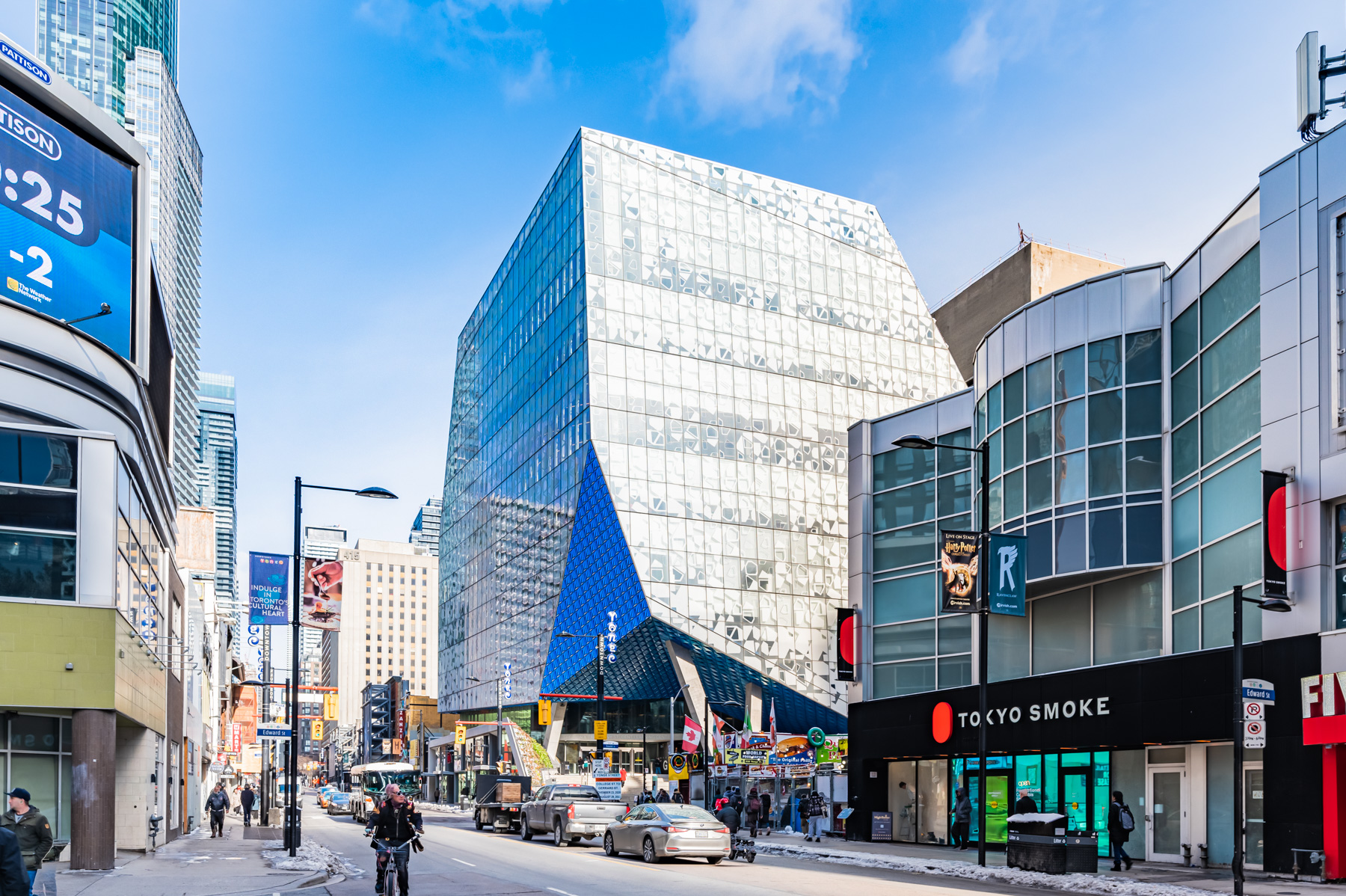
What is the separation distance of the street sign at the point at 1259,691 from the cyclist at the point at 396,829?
534 inches

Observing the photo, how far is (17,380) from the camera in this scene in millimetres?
28016

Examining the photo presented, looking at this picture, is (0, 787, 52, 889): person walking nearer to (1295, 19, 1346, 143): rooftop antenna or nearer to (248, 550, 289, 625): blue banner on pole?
(248, 550, 289, 625): blue banner on pole

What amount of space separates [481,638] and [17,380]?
3428 inches

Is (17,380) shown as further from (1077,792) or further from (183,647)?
(1077,792)

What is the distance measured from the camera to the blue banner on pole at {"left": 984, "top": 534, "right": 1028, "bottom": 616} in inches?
1186

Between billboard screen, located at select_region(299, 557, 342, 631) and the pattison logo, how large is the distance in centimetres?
1217

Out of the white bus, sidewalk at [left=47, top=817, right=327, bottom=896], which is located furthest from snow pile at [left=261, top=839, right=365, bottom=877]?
the white bus

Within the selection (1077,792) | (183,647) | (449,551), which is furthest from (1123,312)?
(449,551)

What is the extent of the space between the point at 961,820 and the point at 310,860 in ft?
57.7

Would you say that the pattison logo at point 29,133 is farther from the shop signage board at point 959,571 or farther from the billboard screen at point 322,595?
the shop signage board at point 959,571

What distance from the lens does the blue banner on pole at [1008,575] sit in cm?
3012

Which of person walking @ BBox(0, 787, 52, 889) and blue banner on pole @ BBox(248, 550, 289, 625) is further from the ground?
blue banner on pole @ BBox(248, 550, 289, 625)

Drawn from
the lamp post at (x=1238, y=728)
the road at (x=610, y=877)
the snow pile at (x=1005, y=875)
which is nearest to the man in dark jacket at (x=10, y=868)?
the road at (x=610, y=877)

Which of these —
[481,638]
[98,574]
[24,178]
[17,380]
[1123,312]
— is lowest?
[481,638]
